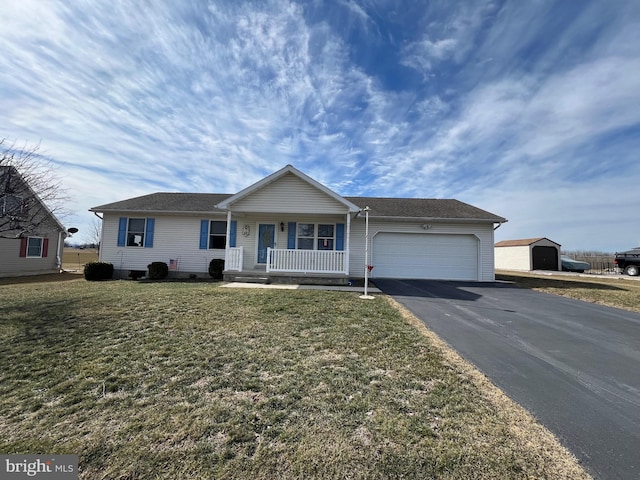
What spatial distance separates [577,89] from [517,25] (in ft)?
12.1

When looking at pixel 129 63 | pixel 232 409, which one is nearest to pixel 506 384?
pixel 232 409

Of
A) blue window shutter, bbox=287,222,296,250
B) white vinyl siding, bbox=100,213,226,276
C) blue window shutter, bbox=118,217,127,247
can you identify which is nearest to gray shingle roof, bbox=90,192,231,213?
white vinyl siding, bbox=100,213,226,276

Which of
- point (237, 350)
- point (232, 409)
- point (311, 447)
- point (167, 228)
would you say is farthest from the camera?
point (167, 228)

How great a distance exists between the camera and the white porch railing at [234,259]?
1168 centimetres

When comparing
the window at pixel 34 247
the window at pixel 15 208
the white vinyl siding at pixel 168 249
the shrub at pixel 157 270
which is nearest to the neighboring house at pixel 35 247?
the window at pixel 34 247

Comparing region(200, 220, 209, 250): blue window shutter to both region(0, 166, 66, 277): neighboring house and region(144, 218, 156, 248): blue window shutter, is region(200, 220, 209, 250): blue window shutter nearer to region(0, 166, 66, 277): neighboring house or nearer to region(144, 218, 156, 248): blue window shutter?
region(144, 218, 156, 248): blue window shutter

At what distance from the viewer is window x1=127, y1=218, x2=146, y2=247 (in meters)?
13.8

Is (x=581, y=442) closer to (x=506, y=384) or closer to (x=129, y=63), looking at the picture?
(x=506, y=384)

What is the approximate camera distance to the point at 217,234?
13.8m

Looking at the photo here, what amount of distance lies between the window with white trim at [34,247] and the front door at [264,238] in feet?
44.2

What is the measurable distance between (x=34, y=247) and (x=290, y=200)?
15905 mm

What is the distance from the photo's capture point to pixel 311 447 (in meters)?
2.21

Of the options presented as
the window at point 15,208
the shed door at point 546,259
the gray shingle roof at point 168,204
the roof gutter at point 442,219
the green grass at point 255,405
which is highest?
the gray shingle roof at point 168,204

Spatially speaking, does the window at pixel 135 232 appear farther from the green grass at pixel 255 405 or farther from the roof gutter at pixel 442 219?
the roof gutter at pixel 442 219
